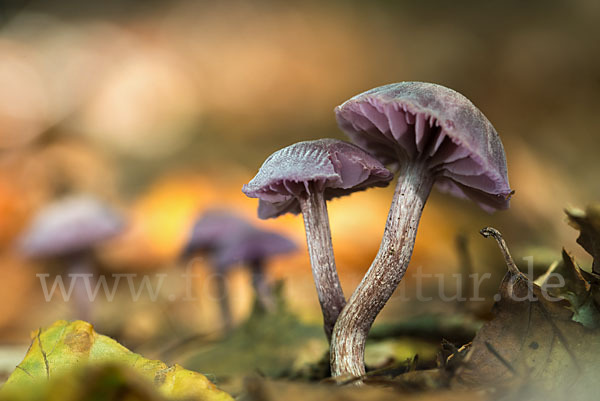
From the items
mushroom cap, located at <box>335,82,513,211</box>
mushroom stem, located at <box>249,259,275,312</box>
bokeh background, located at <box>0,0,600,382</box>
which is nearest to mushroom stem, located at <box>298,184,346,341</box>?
mushroom cap, located at <box>335,82,513,211</box>

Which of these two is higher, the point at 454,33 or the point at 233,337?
the point at 454,33

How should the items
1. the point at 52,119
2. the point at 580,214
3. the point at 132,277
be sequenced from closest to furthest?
1. the point at 580,214
2. the point at 132,277
3. the point at 52,119

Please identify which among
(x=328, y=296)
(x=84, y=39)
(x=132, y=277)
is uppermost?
(x=84, y=39)

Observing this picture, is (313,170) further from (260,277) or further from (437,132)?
(260,277)

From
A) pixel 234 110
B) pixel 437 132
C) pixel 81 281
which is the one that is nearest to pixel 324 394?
pixel 437 132

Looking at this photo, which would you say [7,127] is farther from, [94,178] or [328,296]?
[328,296]

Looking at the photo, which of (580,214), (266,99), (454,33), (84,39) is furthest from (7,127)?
(580,214)
